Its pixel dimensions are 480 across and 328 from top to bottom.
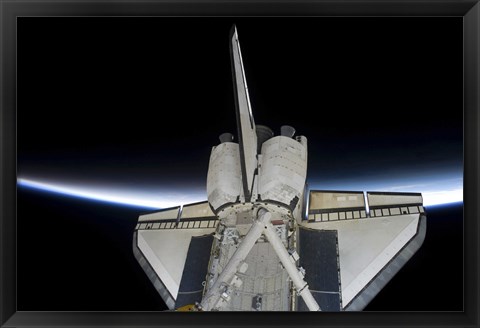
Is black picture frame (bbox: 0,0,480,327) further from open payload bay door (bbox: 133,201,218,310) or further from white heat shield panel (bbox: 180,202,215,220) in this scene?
white heat shield panel (bbox: 180,202,215,220)

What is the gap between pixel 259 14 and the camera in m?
2.64

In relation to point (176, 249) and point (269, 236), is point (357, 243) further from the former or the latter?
point (176, 249)

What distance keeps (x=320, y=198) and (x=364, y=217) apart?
1.57 ft

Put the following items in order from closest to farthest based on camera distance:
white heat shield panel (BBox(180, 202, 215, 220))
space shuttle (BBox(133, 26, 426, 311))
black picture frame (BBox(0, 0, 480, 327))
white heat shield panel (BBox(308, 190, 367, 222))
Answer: black picture frame (BBox(0, 0, 480, 327)) → space shuttle (BBox(133, 26, 426, 311)) → white heat shield panel (BBox(308, 190, 367, 222)) → white heat shield panel (BBox(180, 202, 215, 220))

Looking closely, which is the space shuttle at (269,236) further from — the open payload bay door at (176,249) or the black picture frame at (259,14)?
the black picture frame at (259,14)

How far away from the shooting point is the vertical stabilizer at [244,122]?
3.03 metres

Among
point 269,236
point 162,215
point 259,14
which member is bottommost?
point 269,236

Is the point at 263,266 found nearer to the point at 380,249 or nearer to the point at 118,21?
the point at 380,249

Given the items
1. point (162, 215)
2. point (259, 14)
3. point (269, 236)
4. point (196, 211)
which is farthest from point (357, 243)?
point (259, 14)

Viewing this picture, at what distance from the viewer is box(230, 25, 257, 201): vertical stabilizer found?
3.03 meters

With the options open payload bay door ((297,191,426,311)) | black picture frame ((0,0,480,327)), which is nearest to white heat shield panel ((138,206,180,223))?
open payload bay door ((297,191,426,311))

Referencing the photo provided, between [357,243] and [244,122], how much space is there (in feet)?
5.71

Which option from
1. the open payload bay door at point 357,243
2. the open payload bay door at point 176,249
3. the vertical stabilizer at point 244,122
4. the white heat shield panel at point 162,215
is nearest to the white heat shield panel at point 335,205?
the open payload bay door at point 357,243

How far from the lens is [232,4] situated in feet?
8.56
